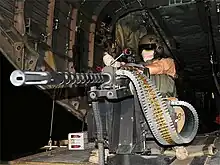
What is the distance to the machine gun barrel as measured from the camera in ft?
6.25

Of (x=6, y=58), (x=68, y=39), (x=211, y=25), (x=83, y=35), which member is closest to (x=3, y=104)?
(x=6, y=58)

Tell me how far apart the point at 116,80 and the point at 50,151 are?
1456mm

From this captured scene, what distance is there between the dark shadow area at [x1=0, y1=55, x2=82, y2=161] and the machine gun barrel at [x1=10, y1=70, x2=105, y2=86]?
1406mm

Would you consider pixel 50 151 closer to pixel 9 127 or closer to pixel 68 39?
pixel 9 127

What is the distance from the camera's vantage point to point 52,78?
205cm

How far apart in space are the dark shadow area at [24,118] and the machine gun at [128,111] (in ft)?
4.33

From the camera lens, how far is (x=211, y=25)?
575cm

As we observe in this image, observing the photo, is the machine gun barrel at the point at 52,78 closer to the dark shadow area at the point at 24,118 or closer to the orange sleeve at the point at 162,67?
the orange sleeve at the point at 162,67

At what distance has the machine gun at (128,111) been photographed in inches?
96.7

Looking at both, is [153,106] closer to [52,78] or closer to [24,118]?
[52,78]

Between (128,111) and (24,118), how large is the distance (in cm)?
167

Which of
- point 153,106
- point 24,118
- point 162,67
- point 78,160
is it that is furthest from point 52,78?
point 24,118

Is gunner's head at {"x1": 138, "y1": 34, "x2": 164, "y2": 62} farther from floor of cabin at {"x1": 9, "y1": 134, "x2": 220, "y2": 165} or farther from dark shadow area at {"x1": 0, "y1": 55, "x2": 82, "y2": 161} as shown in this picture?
dark shadow area at {"x1": 0, "y1": 55, "x2": 82, "y2": 161}

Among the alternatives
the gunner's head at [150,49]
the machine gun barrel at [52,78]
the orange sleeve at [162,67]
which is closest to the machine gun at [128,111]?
the machine gun barrel at [52,78]
